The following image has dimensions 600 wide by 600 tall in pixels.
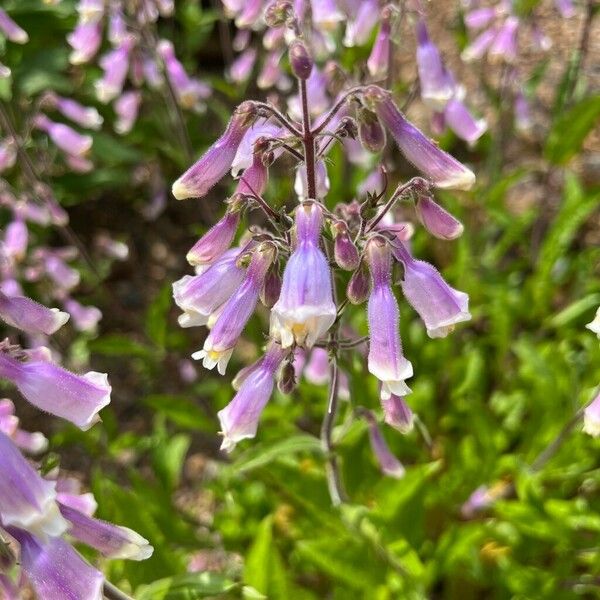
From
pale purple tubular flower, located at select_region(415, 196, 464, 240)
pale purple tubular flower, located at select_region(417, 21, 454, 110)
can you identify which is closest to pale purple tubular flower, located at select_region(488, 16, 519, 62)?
pale purple tubular flower, located at select_region(417, 21, 454, 110)

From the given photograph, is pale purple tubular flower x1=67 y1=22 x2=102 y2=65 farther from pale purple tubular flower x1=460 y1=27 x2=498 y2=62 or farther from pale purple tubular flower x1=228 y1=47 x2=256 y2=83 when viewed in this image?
pale purple tubular flower x1=460 y1=27 x2=498 y2=62

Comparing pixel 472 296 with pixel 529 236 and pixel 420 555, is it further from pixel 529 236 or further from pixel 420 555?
pixel 420 555

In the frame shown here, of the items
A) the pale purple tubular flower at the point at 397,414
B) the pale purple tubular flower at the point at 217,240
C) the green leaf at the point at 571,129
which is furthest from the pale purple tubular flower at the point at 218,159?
the green leaf at the point at 571,129

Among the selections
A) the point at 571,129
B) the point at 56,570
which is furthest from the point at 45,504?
the point at 571,129

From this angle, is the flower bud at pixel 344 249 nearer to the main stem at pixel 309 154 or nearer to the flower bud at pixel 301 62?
the main stem at pixel 309 154

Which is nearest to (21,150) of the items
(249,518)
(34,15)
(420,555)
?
(34,15)

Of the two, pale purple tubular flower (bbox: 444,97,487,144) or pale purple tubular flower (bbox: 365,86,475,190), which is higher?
pale purple tubular flower (bbox: 365,86,475,190)

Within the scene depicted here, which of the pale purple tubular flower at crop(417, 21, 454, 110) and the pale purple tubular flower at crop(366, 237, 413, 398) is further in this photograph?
the pale purple tubular flower at crop(417, 21, 454, 110)

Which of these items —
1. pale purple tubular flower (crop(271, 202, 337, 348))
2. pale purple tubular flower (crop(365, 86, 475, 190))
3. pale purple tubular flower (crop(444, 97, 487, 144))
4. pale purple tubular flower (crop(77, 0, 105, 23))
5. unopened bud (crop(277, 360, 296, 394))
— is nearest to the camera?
pale purple tubular flower (crop(271, 202, 337, 348))
